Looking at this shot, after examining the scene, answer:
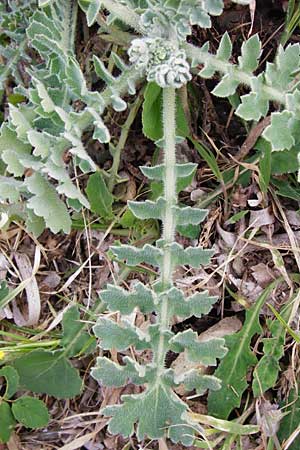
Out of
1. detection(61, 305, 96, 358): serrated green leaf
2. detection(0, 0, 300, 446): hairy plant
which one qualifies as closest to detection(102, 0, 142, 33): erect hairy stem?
detection(0, 0, 300, 446): hairy plant

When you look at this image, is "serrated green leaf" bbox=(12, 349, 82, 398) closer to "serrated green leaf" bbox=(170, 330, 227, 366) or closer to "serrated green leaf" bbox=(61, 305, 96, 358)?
"serrated green leaf" bbox=(61, 305, 96, 358)

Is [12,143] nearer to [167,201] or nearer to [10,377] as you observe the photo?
[167,201]

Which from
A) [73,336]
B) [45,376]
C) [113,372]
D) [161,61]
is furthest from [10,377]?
[161,61]

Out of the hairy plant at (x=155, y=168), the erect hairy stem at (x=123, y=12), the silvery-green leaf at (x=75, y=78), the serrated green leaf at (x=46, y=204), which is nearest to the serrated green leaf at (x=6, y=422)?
the hairy plant at (x=155, y=168)

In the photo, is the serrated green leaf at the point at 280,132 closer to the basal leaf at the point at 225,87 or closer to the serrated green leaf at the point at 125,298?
the basal leaf at the point at 225,87

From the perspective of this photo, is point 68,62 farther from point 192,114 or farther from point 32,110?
point 192,114

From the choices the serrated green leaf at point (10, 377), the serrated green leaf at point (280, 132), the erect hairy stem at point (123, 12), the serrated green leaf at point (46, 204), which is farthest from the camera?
the serrated green leaf at point (10, 377)
